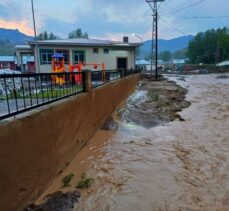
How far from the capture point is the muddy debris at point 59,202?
3572mm

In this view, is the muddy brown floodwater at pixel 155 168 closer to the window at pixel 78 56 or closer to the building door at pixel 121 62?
the window at pixel 78 56

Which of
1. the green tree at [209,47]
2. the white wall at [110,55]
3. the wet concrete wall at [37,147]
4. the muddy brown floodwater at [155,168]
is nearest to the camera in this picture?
the wet concrete wall at [37,147]

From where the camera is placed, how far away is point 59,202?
377cm

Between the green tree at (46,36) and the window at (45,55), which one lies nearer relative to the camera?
the window at (45,55)

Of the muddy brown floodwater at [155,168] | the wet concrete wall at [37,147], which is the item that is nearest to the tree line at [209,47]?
the muddy brown floodwater at [155,168]

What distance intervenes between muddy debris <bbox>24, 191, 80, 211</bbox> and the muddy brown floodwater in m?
0.12

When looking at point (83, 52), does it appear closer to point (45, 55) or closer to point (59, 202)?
point (45, 55)

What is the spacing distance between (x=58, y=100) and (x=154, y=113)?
589 centimetres

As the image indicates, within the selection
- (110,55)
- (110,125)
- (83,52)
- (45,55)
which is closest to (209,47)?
(110,55)

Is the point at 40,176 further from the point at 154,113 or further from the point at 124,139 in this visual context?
the point at 154,113

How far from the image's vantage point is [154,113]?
1012 centimetres

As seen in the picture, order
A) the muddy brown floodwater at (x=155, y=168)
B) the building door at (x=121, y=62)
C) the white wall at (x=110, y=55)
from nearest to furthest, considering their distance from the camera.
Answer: the muddy brown floodwater at (x=155, y=168)
the white wall at (x=110, y=55)
the building door at (x=121, y=62)

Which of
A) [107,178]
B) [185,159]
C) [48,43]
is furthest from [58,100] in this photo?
[48,43]

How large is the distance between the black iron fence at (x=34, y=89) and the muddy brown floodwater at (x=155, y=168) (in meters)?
1.48
